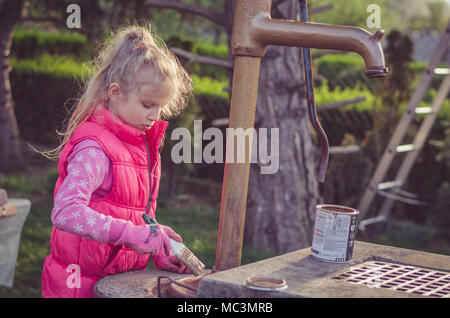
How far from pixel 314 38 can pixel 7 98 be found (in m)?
6.56

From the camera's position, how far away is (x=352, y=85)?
12.6 meters

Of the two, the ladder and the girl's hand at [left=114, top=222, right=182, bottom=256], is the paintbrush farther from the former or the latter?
the ladder

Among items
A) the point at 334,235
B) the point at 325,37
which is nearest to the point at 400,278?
the point at 334,235

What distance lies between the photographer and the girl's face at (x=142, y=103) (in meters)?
1.63

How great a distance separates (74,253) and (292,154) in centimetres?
278

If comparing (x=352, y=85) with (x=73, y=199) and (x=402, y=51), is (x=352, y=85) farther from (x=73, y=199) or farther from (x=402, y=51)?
(x=73, y=199)

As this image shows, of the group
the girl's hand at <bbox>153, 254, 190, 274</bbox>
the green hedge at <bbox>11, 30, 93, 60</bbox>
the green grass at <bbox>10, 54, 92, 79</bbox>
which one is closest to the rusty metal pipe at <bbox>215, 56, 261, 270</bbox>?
the girl's hand at <bbox>153, 254, 190, 274</bbox>

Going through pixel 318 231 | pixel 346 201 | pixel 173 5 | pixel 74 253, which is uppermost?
pixel 173 5

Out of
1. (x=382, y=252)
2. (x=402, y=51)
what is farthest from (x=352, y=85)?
(x=382, y=252)

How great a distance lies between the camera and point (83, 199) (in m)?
1.47

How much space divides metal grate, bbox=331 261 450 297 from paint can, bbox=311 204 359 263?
52 mm

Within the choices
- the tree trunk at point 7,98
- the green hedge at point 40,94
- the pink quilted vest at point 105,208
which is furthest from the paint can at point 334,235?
the green hedge at point 40,94

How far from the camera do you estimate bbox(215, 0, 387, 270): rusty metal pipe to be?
52.3 inches
